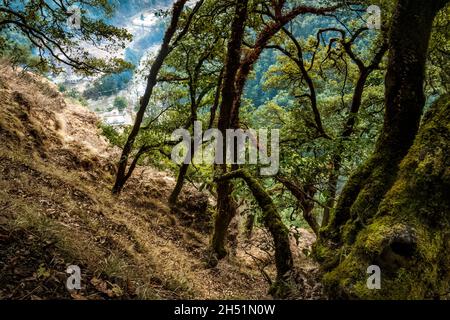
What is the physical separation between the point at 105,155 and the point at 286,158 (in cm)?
1240

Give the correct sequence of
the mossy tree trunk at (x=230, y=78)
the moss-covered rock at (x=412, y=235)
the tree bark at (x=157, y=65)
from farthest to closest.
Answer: the tree bark at (x=157, y=65) → the mossy tree trunk at (x=230, y=78) → the moss-covered rock at (x=412, y=235)

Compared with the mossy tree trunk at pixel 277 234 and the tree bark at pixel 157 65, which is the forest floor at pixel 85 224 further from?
the tree bark at pixel 157 65

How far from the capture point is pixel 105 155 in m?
15.7

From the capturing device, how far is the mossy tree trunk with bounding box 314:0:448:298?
2.85 metres

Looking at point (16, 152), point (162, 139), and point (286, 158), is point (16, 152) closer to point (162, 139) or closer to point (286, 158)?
point (162, 139)

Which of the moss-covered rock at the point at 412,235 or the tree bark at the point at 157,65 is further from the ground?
the tree bark at the point at 157,65

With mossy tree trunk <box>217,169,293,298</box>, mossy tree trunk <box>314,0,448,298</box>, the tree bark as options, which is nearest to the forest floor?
mossy tree trunk <box>217,169,293,298</box>

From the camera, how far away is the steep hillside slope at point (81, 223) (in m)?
3.89

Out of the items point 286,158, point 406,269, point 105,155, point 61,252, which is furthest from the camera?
point 105,155

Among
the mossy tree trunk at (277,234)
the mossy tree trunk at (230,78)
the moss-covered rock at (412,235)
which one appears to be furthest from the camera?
the mossy tree trunk at (230,78)

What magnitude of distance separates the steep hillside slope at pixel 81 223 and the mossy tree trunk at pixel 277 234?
3.95 ft

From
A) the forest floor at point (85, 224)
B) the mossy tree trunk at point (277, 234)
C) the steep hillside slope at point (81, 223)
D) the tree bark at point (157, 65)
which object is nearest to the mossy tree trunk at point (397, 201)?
the mossy tree trunk at point (277, 234)
